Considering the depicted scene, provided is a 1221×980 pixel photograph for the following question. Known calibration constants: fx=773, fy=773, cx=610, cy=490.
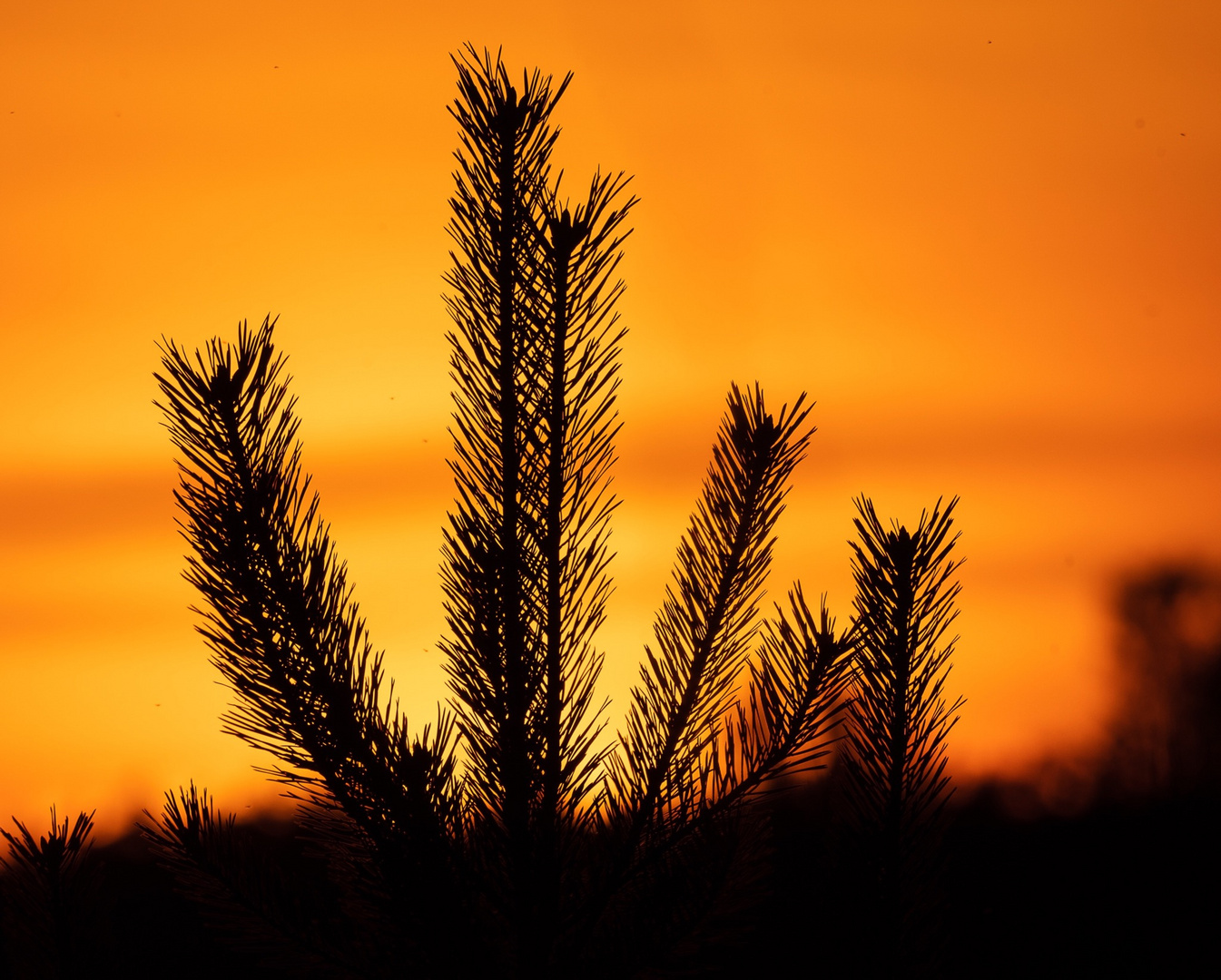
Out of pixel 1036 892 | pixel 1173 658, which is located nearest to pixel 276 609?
pixel 1036 892

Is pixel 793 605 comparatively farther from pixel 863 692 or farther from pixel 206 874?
pixel 206 874

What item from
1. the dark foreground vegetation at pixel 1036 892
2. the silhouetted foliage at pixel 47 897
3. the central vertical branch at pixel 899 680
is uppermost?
the central vertical branch at pixel 899 680

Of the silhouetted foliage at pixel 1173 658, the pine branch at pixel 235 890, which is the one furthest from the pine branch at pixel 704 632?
the silhouetted foliage at pixel 1173 658

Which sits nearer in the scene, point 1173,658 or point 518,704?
point 518,704

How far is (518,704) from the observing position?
3.53 feet

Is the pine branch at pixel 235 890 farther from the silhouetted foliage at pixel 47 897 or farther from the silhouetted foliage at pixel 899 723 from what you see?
the silhouetted foliage at pixel 899 723

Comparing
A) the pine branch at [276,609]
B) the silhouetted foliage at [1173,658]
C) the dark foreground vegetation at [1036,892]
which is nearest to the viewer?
the pine branch at [276,609]

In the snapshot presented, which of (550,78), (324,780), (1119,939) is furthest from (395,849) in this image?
(1119,939)

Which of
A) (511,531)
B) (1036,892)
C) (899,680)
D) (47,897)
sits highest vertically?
(511,531)

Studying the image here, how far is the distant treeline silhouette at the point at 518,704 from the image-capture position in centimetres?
105

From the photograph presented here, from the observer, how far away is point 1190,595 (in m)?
12.5

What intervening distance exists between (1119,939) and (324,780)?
15.7ft

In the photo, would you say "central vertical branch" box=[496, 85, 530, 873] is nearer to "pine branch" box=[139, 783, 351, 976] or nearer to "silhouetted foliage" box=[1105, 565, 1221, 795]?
"pine branch" box=[139, 783, 351, 976]

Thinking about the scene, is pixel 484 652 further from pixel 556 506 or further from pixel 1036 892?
pixel 1036 892
